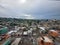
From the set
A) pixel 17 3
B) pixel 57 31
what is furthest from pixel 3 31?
pixel 57 31

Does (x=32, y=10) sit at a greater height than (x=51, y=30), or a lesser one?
greater

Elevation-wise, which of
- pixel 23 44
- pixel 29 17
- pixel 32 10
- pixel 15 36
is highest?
pixel 32 10

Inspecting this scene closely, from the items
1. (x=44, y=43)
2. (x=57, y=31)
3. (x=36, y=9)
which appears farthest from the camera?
(x=36, y=9)

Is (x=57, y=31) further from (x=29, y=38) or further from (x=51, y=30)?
(x=29, y=38)

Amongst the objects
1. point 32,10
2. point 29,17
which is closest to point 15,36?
point 29,17

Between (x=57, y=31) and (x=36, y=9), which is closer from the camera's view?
(x=57, y=31)

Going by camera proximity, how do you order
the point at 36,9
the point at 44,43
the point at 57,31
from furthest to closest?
1. the point at 36,9
2. the point at 57,31
3. the point at 44,43
